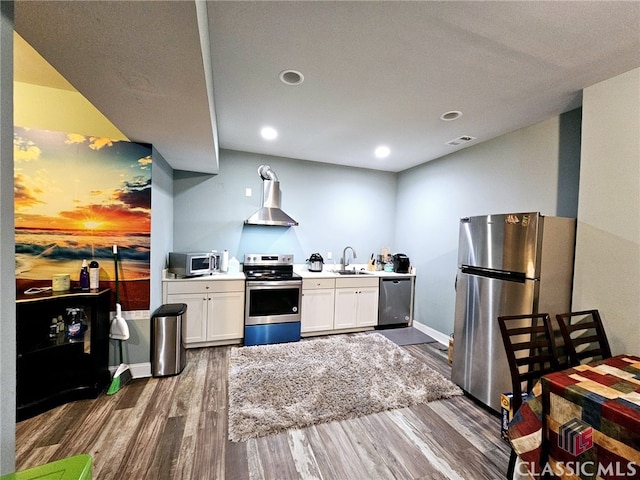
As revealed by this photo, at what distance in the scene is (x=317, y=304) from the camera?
3.60 meters

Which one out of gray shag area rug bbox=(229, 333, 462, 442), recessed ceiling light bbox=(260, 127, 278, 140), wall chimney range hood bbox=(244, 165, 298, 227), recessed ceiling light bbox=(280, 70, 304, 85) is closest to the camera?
recessed ceiling light bbox=(280, 70, 304, 85)

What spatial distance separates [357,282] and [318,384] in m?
1.68

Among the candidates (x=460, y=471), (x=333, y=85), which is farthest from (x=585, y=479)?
(x=333, y=85)

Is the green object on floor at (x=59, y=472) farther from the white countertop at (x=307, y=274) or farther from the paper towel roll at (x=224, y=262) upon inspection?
the paper towel roll at (x=224, y=262)

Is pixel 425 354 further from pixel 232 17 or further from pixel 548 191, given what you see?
pixel 232 17

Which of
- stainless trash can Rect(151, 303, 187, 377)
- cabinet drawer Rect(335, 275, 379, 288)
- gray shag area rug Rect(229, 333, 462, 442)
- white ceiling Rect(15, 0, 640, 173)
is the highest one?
white ceiling Rect(15, 0, 640, 173)

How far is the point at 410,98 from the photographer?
2137mm

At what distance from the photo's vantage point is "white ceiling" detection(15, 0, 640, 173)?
45.3 inches

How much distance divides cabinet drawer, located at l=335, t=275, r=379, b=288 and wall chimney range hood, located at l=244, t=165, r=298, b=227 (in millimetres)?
1102

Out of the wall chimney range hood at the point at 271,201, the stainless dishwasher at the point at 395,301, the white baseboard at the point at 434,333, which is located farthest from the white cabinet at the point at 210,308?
the white baseboard at the point at 434,333

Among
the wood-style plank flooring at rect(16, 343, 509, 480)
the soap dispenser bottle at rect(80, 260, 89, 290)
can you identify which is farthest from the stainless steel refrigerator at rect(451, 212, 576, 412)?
the soap dispenser bottle at rect(80, 260, 89, 290)

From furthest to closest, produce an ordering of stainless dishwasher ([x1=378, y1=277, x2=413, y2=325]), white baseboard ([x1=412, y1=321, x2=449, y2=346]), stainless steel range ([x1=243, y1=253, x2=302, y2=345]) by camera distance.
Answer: stainless dishwasher ([x1=378, y1=277, x2=413, y2=325]) → white baseboard ([x1=412, y1=321, x2=449, y2=346]) → stainless steel range ([x1=243, y1=253, x2=302, y2=345])

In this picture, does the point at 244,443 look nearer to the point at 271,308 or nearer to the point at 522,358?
the point at 271,308

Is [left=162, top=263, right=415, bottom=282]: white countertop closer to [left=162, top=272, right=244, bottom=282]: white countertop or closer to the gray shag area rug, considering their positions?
[left=162, top=272, right=244, bottom=282]: white countertop
